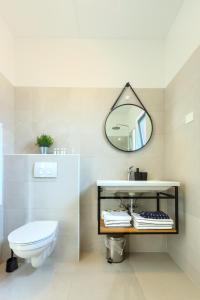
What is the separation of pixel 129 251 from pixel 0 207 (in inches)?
59.6

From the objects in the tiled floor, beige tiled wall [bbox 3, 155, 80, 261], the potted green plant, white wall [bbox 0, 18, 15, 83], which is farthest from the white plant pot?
the tiled floor

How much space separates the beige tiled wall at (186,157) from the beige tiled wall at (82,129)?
0.36 metres

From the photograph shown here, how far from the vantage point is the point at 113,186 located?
7.36 ft

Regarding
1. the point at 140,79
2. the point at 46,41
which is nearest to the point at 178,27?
the point at 140,79

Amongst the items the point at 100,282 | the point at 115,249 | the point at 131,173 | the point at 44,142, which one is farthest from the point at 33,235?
the point at 131,173

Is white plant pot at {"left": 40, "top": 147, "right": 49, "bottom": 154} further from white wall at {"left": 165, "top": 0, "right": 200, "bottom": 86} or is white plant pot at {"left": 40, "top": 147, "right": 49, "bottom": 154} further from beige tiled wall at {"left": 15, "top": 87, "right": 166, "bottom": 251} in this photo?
white wall at {"left": 165, "top": 0, "right": 200, "bottom": 86}

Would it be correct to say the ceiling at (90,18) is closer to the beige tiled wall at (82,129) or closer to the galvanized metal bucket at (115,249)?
the beige tiled wall at (82,129)

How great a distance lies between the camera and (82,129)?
277 cm

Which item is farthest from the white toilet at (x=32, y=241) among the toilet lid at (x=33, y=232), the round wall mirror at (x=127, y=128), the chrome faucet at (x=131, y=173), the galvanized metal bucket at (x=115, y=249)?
the round wall mirror at (x=127, y=128)

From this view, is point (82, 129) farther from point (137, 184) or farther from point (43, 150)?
point (137, 184)

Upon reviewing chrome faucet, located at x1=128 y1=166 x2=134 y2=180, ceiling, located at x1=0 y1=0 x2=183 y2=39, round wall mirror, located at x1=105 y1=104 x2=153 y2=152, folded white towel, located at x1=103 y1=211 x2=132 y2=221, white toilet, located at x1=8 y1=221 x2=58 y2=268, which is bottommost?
white toilet, located at x1=8 y1=221 x2=58 y2=268

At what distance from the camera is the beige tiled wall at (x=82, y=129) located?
108 inches

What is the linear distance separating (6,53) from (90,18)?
99 cm

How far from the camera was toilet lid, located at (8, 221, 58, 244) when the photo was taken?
1.86 meters
